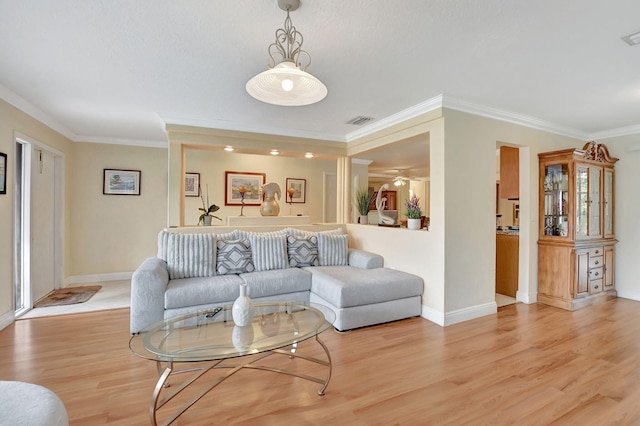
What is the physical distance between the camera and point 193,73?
274cm

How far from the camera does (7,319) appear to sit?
3326 mm

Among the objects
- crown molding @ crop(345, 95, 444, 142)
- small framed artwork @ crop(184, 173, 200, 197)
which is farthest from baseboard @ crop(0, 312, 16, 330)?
crown molding @ crop(345, 95, 444, 142)

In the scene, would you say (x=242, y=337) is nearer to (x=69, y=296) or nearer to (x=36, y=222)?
(x=69, y=296)

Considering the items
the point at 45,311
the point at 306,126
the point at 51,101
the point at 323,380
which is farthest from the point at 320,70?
the point at 45,311

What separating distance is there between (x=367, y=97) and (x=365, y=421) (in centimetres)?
285

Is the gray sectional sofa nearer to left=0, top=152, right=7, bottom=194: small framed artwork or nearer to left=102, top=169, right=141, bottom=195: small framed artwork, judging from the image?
left=0, top=152, right=7, bottom=194: small framed artwork

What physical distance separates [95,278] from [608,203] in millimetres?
8098

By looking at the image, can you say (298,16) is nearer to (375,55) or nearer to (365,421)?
(375,55)

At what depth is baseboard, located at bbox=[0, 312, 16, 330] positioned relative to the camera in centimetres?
323

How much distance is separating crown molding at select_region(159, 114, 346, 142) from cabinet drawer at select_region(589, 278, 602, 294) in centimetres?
Result: 399

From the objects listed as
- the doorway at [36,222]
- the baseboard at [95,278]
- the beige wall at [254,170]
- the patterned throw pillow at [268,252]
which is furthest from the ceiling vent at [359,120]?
the baseboard at [95,278]

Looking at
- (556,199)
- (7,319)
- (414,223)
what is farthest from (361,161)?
(7,319)

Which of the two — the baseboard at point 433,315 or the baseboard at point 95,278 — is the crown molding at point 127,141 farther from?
the baseboard at point 433,315

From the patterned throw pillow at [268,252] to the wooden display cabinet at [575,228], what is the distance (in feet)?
11.6
